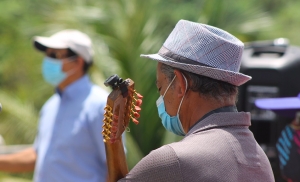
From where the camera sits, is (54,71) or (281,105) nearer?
(281,105)

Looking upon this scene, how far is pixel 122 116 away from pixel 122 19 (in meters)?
5.00

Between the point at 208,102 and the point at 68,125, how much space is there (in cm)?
200

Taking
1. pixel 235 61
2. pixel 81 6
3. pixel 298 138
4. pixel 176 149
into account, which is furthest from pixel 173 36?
pixel 81 6

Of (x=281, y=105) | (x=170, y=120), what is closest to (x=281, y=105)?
(x=281, y=105)

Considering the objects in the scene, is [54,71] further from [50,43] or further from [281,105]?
[281,105]

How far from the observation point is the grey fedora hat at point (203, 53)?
2.20 metres

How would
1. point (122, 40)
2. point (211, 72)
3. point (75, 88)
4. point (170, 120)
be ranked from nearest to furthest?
point (211, 72), point (170, 120), point (75, 88), point (122, 40)

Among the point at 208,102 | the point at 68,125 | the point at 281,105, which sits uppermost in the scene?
the point at 208,102

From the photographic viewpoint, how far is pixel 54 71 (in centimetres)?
451

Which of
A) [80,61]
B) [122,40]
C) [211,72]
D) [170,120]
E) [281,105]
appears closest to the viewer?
[211,72]

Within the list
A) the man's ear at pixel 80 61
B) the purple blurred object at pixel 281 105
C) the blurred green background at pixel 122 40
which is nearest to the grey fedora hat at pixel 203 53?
the purple blurred object at pixel 281 105

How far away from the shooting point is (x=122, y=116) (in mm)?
2217

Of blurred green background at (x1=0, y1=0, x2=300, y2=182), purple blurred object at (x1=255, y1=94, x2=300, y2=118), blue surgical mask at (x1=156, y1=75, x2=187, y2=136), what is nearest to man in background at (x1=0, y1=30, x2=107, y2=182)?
purple blurred object at (x1=255, y1=94, x2=300, y2=118)

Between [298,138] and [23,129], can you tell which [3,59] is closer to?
[23,129]
